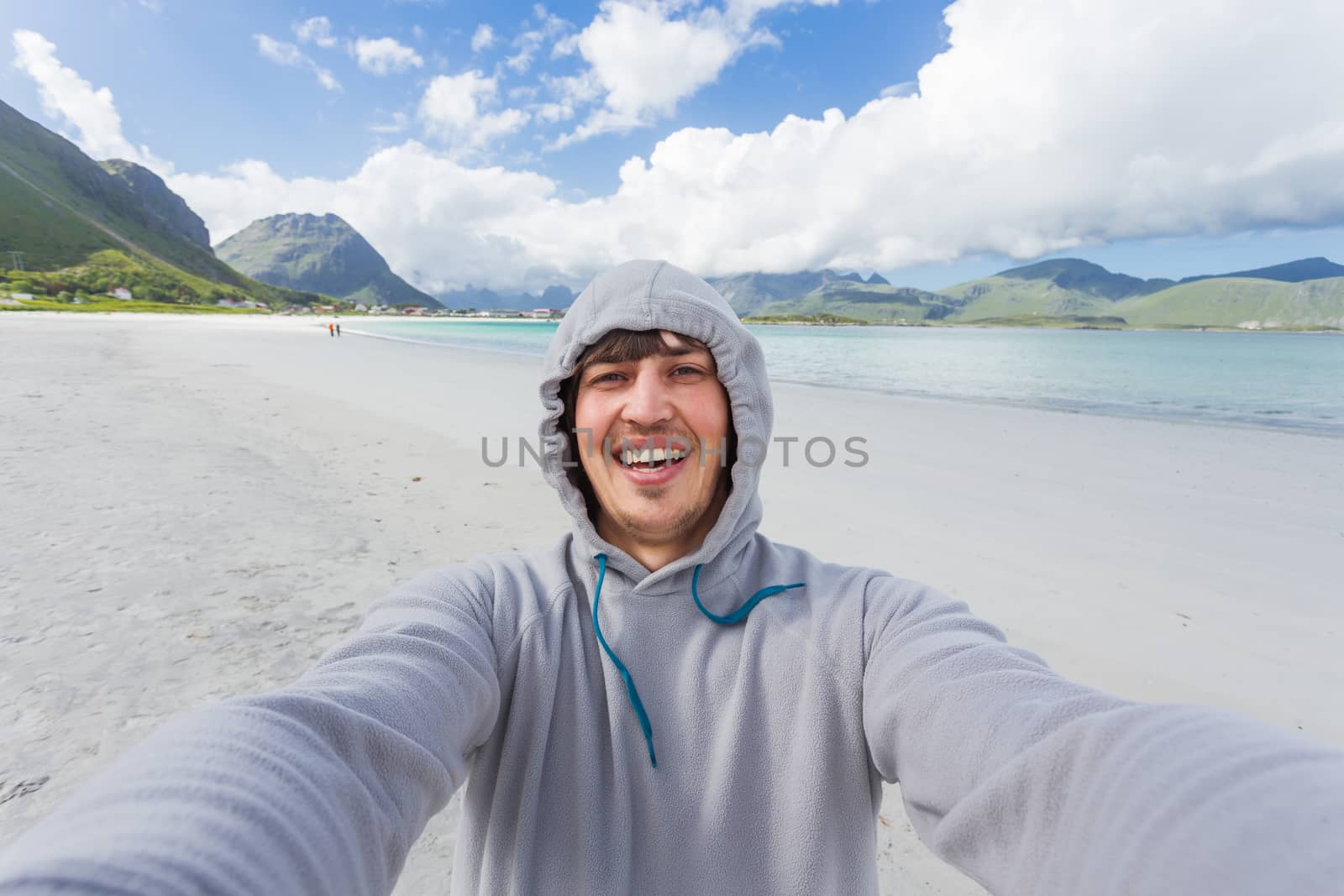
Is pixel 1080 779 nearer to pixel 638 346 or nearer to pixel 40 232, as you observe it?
pixel 638 346

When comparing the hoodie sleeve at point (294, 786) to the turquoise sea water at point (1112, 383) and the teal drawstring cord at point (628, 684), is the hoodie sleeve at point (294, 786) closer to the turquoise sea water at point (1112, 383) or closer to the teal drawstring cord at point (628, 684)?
the teal drawstring cord at point (628, 684)

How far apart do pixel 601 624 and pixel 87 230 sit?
168312mm

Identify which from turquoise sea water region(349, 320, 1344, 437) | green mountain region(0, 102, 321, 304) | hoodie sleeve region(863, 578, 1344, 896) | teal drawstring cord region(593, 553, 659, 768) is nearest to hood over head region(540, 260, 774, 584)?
teal drawstring cord region(593, 553, 659, 768)

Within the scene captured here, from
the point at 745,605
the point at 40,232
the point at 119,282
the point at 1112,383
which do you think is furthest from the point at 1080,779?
the point at 40,232

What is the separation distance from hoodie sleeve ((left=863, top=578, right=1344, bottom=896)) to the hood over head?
62 cm

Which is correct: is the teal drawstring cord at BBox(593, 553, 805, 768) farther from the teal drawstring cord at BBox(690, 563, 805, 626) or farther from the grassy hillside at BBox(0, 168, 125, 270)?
the grassy hillside at BBox(0, 168, 125, 270)

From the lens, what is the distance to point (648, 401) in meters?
1.94

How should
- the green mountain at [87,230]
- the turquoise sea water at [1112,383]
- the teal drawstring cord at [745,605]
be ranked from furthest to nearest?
the green mountain at [87,230]
the turquoise sea water at [1112,383]
the teal drawstring cord at [745,605]

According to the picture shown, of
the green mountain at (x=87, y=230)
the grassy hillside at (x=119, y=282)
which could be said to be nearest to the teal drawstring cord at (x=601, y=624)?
the grassy hillside at (x=119, y=282)

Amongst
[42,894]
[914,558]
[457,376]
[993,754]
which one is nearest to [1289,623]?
[914,558]

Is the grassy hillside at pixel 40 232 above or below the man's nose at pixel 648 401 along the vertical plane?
above

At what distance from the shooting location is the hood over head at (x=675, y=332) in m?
1.89

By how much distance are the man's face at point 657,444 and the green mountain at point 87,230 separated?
11299 centimetres

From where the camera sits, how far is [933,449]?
955 cm
